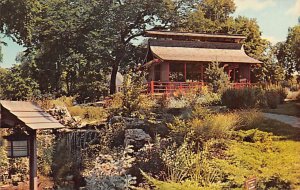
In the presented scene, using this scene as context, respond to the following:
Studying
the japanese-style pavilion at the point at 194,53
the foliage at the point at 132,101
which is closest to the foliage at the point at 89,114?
the foliage at the point at 132,101

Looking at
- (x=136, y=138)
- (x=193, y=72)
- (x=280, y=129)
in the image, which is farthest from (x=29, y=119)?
(x=193, y=72)

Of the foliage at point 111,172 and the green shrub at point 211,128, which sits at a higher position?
the green shrub at point 211,128

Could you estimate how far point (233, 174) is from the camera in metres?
6.06

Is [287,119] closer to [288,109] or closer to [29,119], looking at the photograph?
[288,109]

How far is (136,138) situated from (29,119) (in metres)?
4.36

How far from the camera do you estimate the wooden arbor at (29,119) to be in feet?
15.5

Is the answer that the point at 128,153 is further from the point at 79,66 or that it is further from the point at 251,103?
the point at 79,66

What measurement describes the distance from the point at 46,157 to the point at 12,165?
805mm

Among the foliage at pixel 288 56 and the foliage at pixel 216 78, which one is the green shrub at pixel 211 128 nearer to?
the foliage at pixel 216 78

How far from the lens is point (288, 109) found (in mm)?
11047

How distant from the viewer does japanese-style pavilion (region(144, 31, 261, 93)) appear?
1583cm

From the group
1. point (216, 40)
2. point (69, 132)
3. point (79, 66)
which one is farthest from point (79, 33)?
point (69, 132)

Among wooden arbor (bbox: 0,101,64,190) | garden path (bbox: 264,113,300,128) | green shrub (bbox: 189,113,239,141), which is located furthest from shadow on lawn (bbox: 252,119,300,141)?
wooden arbor (bbox: 0,101,64,190)

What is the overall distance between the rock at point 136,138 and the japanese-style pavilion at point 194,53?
6.25m
